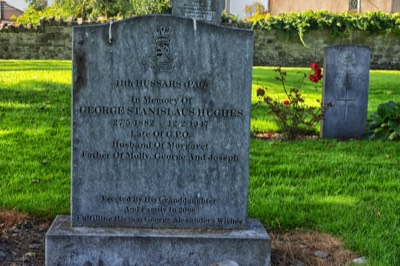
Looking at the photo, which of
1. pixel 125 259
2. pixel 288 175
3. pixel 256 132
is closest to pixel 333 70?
pixel 256 132

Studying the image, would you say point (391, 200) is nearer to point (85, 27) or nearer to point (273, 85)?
point (85, 27)

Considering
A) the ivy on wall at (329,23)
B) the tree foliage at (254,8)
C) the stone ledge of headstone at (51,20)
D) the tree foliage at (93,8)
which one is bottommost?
the stone ledge of headstone at (51,20)

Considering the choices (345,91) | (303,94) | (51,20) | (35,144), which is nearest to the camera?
(35,144)

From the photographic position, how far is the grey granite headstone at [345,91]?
8.22 meters

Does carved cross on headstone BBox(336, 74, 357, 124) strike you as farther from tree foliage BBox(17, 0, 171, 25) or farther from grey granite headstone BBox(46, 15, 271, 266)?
tree foliage BBox(17, 0, 171, 25)

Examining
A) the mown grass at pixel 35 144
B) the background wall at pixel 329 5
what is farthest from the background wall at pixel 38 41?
the background wall at pixel 329 5

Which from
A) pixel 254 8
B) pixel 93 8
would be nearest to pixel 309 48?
pixel 93 8

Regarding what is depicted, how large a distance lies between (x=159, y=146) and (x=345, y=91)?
209 inches

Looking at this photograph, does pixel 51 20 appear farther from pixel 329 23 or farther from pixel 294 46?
pixel 329 23

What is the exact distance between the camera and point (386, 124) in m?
8.38

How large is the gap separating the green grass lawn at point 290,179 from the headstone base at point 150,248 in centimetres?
73

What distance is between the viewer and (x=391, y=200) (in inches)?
193

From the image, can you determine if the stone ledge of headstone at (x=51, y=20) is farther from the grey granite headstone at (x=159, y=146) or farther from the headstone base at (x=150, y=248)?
the headstone base at (x=150, y=248)

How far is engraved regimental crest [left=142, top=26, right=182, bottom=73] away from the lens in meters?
3.53
